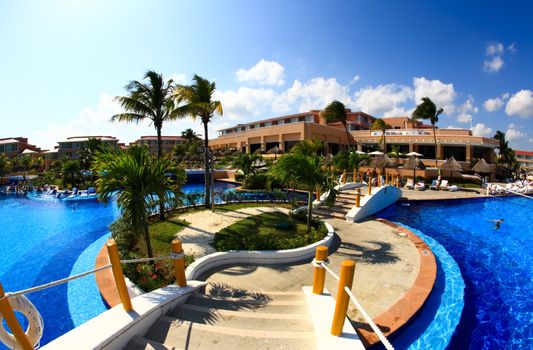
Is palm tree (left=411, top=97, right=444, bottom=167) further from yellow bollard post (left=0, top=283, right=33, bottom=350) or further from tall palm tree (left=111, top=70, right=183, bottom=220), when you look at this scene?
yellow bollard post (left=0, top=283, right=33, bottom=350)

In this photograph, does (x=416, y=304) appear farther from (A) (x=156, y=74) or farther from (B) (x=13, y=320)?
(A) (x=156, y=74)

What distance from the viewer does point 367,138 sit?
45000 mm

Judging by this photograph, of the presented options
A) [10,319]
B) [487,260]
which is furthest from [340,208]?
[10,319]

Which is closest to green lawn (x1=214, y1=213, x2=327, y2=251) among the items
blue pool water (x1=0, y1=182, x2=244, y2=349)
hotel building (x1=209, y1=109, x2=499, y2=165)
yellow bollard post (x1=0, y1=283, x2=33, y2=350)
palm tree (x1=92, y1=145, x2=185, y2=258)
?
palm tree (x1=92, y1=145, x2=185, y2=258)

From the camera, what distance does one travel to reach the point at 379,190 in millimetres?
16266

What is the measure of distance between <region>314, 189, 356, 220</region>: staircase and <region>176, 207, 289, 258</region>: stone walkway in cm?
219

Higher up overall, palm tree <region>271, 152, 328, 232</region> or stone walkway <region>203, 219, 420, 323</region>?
palm tree <region>271, 152, 328, 232</region>

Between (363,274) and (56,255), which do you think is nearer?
(363,274)

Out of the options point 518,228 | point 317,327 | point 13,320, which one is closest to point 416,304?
point 317,327

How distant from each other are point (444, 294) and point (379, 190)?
386 inches

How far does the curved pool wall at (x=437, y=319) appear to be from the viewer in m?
5.30

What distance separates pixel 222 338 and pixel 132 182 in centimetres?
423

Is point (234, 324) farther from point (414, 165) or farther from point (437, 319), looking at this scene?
point (414, 165)

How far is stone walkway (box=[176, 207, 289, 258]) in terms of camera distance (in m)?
9.01
